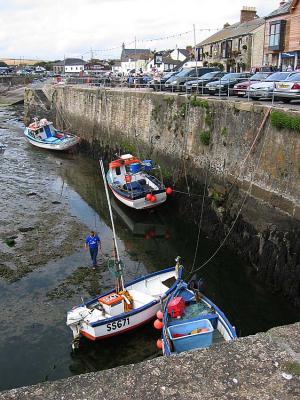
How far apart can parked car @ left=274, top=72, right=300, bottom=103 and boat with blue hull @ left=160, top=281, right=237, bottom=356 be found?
838 cm

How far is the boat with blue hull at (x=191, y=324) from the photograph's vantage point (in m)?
8.18

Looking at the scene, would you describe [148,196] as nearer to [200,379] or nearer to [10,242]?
[10,242]

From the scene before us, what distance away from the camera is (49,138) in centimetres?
3036

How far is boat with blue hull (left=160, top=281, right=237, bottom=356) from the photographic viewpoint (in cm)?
818

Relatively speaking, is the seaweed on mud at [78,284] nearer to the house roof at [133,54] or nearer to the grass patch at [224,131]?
the grass patch at [224,131]

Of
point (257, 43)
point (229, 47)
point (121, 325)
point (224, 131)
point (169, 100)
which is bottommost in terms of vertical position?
point (121, 325)

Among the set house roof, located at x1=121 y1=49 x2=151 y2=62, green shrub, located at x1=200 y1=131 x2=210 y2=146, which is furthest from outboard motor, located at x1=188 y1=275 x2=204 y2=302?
house roof, located at x1=121 y1=49 x2=151 y2=62

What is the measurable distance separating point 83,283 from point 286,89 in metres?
9.94

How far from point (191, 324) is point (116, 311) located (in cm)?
186

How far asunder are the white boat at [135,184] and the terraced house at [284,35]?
16.2 metres

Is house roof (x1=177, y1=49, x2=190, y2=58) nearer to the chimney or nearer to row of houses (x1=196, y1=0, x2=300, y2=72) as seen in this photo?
row of houses (x1=196, y1=0, x2=300, y2=72)

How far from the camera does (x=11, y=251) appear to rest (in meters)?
13.6

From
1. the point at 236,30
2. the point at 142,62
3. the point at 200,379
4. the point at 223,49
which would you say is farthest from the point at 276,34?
the point at 142,62

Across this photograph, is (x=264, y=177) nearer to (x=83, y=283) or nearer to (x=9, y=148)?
(x=83, y=283)
